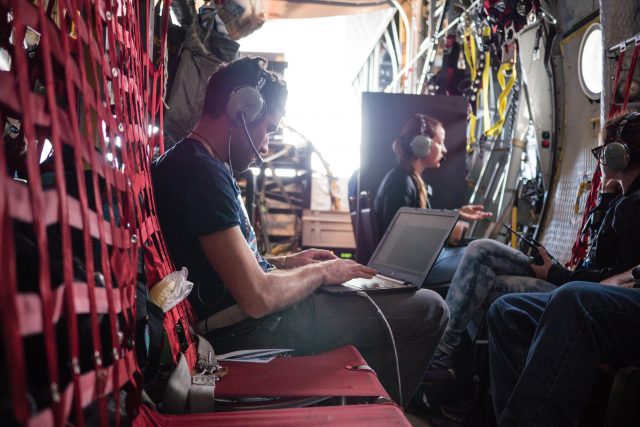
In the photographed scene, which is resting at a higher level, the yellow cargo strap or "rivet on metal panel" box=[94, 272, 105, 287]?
the yellow cargo strap

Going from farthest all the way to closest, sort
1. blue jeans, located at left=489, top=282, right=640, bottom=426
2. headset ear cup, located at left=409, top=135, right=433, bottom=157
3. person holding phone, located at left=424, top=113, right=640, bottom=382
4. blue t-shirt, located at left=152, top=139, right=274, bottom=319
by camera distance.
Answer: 1. headset ear cup, located at left=409, top=135, right=433, bottom=157
2. person holding phone, located at left=424, top=113, right=640, bottom=382
3. blue jeans, located at left=489, top=282, right=640, bottom=426
4. blue t-shirt, located at left=152, top=139, right=274, bottom=319

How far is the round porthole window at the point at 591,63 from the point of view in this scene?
3207 mm

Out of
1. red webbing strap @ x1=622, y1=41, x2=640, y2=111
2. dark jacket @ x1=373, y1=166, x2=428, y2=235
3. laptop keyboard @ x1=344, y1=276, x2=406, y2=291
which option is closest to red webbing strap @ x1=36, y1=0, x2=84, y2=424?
laptop keyboard @ x1=344, y1=276, x2=406, y2=291

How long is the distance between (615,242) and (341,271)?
3.89 feet

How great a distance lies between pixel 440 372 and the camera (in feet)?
8.18

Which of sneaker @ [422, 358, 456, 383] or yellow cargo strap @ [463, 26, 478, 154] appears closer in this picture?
sneaker @ [422, 358, 456, 383]

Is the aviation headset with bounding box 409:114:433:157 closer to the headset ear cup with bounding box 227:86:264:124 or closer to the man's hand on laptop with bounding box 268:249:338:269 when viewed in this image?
the man's hand on laptop with bounding box 268:249:338:269

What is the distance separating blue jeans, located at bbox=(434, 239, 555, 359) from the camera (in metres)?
2.59

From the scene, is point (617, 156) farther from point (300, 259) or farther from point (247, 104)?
point (247, 104)

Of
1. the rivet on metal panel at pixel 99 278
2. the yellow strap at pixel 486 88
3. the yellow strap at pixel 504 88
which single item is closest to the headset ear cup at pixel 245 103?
the rivet on metal panel at pixel 99 278

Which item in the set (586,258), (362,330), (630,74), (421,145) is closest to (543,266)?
(586,258)

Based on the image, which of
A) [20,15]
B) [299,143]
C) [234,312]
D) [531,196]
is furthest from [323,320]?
[299,143]

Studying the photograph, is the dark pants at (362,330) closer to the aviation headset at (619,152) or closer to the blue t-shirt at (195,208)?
the blue t-shirt at (195,208)

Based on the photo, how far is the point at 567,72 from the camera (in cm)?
352
